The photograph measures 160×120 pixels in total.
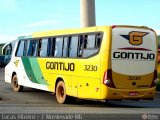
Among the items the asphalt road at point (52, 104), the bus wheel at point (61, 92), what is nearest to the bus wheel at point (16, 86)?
the asphalt road at point (52, 104)

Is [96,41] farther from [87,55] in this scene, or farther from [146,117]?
[146,117]

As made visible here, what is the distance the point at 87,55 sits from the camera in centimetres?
1675

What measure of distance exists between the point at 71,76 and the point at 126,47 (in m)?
2.49

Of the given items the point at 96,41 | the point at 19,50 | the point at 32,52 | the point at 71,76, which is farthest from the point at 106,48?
the point at 19,50

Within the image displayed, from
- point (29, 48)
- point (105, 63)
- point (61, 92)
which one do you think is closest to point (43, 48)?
point (29, 48)

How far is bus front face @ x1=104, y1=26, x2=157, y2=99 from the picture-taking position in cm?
1619

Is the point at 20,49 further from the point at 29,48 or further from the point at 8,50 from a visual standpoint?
the point at 8,50

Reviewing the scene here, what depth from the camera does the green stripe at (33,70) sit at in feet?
66.3

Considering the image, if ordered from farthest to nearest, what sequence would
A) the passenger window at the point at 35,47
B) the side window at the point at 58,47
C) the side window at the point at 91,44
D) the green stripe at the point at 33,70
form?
the passenger window at the point at 35,47
the green stripe at the point at 33,70
the side window at the point at 58,47
the side window at the point at 91,44

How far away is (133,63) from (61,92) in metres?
3.36

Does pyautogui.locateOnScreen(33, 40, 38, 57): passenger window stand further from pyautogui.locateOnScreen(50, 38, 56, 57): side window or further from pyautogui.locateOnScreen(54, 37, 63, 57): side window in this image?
pyautogui.locateOnScreen(54, 37, 63, 57): side window

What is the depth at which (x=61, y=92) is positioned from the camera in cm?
1839

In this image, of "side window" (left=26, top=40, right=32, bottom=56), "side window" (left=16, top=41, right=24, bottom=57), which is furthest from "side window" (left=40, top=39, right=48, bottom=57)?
"side window" (left=16, top=41, right=24, bottom=57)

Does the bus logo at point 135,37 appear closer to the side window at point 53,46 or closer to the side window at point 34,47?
the side window at point 53,46
